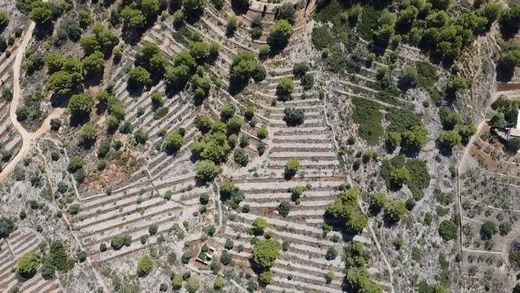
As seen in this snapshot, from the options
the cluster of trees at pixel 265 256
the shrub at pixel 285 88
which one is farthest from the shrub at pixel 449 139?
the cluster of trees at pixel 265 256

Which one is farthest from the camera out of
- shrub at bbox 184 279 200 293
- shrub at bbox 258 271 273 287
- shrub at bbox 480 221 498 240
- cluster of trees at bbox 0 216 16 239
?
cluster of trees at bbox 0 216 16 239

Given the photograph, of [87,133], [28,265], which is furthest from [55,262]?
[87,133]

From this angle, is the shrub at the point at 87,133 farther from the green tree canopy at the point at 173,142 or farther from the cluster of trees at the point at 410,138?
the cluster of trees at the point at 410,138

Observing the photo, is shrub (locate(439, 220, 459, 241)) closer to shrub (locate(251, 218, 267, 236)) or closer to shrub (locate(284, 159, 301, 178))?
shrub (locate(284, 159, 301, 178))

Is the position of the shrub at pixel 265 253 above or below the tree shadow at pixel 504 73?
below

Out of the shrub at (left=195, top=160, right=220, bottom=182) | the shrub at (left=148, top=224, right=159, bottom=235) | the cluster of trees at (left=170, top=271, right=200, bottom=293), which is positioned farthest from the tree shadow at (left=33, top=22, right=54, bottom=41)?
the cluster of trees at (left=170, top=271, right=200, bottom=293)
